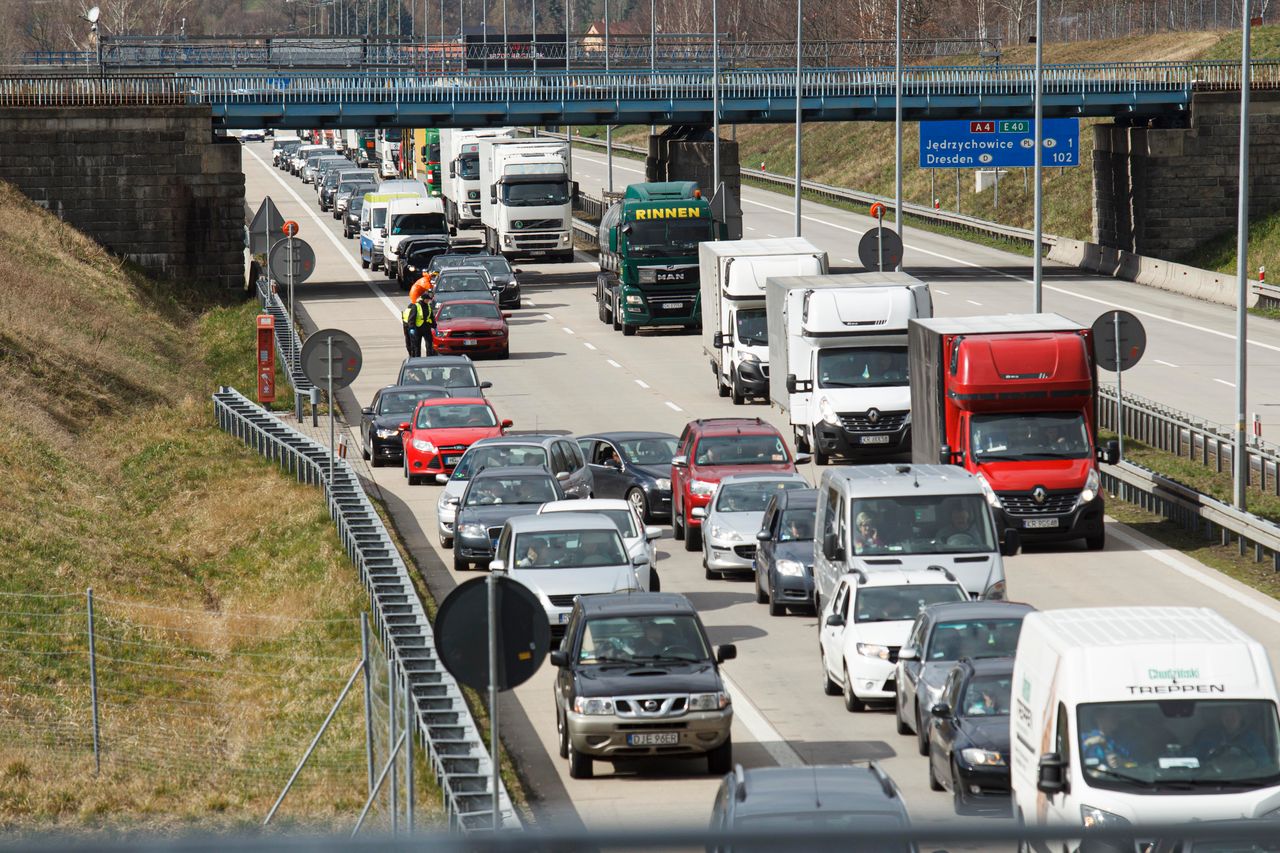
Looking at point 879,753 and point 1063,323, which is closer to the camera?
point 879,753

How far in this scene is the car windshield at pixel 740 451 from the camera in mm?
28219

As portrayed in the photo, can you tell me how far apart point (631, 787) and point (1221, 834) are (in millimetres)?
11888

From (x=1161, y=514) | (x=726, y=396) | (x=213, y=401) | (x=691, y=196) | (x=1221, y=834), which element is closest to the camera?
(x=1221, y=834)

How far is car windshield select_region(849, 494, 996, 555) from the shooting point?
21.6 meters

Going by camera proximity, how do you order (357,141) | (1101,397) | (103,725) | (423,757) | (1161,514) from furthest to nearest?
(357,141), (1101,397), (1161,514), (103,725), (423,757)

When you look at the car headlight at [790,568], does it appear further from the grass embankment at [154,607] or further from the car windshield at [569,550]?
the grass embankment at [154,607]

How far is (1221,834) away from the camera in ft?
15.2

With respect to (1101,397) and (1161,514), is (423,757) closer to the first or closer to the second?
(1161,514)

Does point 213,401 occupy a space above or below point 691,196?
below

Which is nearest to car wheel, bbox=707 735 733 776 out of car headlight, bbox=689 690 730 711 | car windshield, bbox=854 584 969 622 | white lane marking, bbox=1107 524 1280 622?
car headlight, bbox=689 690 730 711

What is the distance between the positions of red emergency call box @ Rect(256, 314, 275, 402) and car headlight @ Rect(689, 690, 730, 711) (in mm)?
23903

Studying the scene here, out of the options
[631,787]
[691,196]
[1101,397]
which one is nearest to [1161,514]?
[1101,397]

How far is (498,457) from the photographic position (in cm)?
2909

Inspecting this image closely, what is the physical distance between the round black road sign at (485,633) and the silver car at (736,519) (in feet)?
49.1
